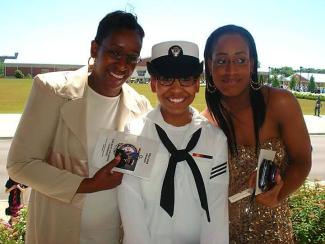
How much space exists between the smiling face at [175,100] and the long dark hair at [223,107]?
14.6 inches

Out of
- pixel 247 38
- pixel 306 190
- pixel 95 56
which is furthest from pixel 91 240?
pixel 306 190

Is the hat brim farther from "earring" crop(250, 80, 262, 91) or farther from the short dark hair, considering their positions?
"earring" crop(250, 80, 262, 91)

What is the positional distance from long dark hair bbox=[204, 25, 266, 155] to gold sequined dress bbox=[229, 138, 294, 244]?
0.33 ft

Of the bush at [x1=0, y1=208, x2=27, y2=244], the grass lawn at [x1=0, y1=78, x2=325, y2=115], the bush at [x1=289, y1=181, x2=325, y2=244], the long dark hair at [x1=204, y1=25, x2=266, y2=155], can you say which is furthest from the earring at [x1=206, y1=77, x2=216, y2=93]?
the grass lawn at [x1=0, y1=78, x2=325, y2=115]

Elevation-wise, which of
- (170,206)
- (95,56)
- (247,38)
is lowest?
(170,206)

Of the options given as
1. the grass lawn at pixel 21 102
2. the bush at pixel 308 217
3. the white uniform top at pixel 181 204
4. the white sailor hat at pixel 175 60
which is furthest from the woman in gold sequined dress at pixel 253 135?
the grass lawn at pixel 21 102

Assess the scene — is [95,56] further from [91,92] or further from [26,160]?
[26,160]

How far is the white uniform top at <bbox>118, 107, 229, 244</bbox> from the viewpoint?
8.04 feet

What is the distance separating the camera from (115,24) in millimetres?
2732

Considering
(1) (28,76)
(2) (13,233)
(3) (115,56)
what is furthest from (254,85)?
(1) (28,76)

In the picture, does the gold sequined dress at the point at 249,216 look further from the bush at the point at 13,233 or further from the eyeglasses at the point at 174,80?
the bush at the point at 13,233

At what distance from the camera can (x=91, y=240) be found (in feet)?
9.05

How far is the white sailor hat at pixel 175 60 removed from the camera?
267 centimetres

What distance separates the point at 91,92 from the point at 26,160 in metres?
0.68
